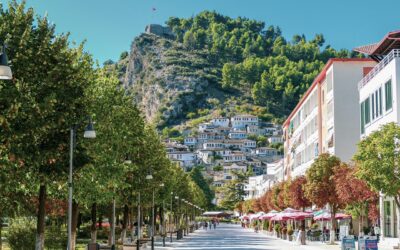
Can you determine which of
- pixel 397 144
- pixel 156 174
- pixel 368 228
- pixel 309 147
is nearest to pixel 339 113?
pixel 368 228

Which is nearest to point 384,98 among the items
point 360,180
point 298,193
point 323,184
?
point 360,180

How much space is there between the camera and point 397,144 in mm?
42438

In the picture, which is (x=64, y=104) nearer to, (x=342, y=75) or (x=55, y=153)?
(x=55, y=153)

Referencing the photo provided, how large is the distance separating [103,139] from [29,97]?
38.4ft

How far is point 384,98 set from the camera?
5331 centimetres

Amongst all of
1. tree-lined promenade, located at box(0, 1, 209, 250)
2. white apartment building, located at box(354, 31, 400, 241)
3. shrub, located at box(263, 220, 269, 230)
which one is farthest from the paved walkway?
shrub, located at box(263, 220, 269, 230)

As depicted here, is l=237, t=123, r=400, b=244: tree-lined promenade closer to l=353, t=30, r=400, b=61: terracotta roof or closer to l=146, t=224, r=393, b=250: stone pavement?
l=146, t=224, r=393, b=250: stone pavement

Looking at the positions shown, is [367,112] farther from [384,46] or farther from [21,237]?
[21,237]

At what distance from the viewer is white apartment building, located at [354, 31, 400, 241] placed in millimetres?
50156

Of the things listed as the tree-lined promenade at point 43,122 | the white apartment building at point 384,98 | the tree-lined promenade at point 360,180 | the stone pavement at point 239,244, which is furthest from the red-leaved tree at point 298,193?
the tree-lined promenade at point 43,122

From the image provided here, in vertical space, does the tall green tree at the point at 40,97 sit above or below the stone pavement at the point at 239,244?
above

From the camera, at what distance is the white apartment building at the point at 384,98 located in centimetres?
5016

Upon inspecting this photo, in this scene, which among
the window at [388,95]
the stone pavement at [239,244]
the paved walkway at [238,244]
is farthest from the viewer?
the paved walkway at [238,244]

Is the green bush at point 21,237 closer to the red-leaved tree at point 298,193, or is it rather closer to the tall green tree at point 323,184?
the tall green tree at point 323,184
